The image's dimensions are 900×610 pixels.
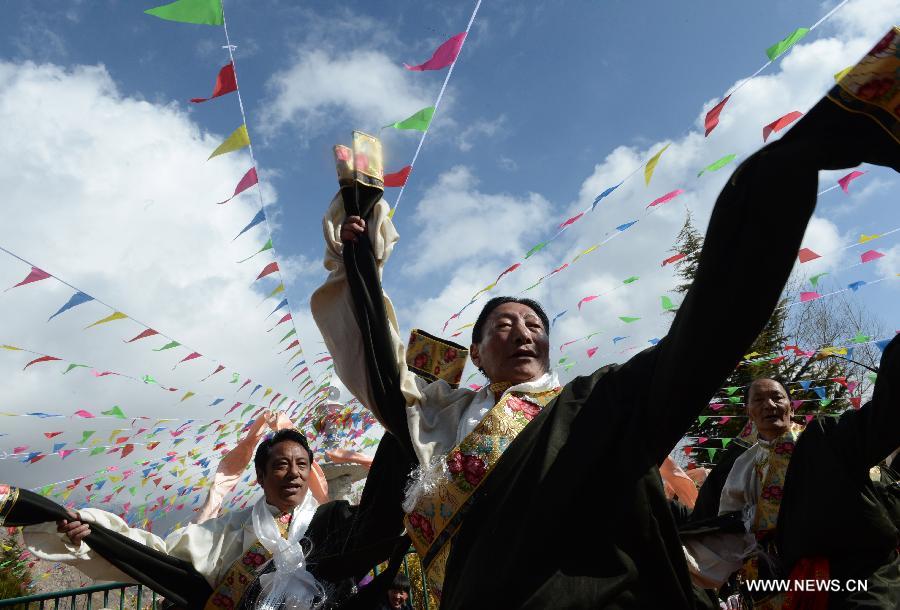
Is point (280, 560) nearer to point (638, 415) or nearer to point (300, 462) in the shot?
point (300, 462)

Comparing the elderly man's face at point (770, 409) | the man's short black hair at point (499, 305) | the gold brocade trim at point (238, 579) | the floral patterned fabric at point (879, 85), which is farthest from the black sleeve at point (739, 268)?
the elderly man's face at point (770, 409)

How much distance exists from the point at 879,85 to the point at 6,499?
398 cm

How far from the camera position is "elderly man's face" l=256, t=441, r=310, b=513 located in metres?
3.98

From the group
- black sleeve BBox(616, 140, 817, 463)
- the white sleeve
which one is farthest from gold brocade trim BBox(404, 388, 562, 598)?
black sleeve BBox(616, 140, 817, 463)

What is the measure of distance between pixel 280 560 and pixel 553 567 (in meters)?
2.44

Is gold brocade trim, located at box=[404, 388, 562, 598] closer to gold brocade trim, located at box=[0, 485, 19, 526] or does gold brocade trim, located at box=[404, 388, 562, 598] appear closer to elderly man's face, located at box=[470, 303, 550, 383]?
elderly man's face, located at box=[470, 303, 550, 383]

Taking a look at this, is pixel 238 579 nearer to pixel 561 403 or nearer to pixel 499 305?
pixel 499 305

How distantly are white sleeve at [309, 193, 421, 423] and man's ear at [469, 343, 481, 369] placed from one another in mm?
354

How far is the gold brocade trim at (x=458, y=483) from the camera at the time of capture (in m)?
1.79

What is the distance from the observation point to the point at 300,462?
4102 mm

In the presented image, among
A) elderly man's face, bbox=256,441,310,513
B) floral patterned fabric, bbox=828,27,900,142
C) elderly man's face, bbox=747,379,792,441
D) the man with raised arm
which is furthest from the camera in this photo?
elderly man's face, bbox=747,379,792,441

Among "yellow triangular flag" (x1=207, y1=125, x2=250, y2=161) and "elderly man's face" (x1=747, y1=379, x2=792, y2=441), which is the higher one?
"yellow triangular flag" (x1=207, y1=125, x2=250, y2=161)

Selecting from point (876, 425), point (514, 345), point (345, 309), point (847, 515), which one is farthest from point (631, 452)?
point (847, 515)

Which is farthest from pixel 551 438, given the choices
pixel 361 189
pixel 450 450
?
Result: pixel 361 189
